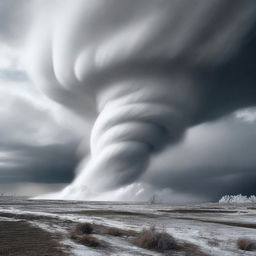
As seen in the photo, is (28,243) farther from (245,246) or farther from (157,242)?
(245,246)

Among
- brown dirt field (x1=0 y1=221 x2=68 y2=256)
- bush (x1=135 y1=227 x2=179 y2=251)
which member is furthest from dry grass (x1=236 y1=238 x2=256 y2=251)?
brown dirt field (x1=0 y1=221 x2=68 y2=256)

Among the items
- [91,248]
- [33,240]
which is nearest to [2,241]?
[33,240]

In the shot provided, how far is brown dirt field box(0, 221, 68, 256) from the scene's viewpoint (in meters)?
21.8

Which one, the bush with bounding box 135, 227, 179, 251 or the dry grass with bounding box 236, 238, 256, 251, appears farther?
the dry grass with bounding box 236, 238, 256, 251

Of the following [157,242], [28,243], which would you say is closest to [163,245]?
[157,242]

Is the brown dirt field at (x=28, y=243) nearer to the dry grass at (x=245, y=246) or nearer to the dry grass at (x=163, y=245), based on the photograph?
the dry grass at (x=163, y=245)

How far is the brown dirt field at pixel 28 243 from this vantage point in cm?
2181

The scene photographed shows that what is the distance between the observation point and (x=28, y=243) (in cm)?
2558

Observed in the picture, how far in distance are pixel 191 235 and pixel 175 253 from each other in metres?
10.3

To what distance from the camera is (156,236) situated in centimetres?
2694

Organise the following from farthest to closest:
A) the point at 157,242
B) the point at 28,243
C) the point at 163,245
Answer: the point at 157,242 → the point at 163,245 → the point at 28,243

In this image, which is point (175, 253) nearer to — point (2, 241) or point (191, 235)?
point (191, 235)

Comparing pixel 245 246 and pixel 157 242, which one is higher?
pixel 157 242

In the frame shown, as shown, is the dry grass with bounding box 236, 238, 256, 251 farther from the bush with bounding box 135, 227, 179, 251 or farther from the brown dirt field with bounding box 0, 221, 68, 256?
the brown dirt field with bounding box 0, 221, 68, 256
